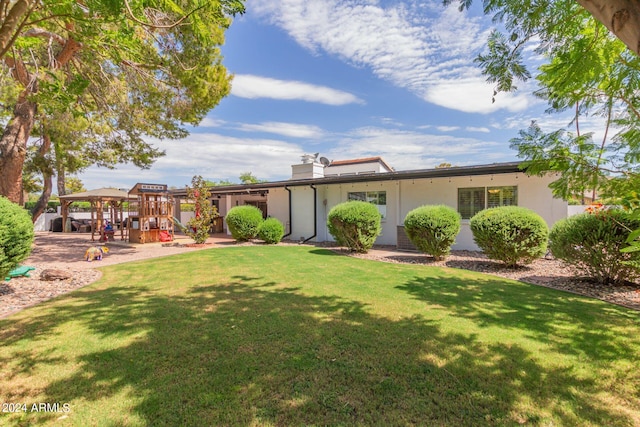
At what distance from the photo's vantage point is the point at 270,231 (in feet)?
47.5

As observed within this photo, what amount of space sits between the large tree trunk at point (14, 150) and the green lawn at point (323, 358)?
5.78 m

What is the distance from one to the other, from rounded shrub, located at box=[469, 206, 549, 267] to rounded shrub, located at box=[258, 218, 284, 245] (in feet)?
30.2

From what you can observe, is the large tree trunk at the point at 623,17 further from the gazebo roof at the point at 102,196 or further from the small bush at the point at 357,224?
the gazebo roof at the point at 102,196

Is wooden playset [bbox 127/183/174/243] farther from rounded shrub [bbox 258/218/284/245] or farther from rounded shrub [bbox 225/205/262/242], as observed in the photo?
rounded shrub [bbox 258/218/284/245]

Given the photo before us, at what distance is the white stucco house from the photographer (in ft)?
35.6

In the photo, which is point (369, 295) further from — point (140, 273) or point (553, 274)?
point (140, 273)

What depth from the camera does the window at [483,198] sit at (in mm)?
11385

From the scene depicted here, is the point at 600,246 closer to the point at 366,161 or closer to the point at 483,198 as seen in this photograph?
the point at 483,198

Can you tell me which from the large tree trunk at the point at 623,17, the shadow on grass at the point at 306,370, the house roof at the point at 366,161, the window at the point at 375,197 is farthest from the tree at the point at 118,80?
the house roof at the point at 366,161

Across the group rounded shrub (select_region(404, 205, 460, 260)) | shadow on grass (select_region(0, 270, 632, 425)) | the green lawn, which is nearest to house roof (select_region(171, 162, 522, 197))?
rounded shrub (select_region(404, 205, 460, 260))

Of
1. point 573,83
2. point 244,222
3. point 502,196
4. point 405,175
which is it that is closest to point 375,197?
point 405,175

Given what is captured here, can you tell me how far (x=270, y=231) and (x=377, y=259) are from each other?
20.0 feet

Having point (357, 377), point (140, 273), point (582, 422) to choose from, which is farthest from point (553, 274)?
point (140, 273)

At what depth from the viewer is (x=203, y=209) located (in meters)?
14.7
